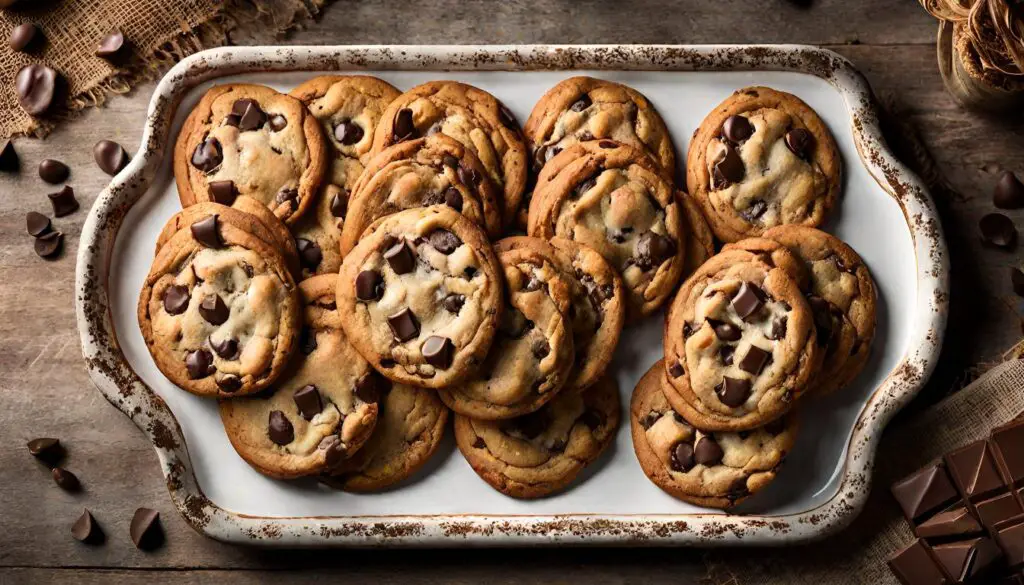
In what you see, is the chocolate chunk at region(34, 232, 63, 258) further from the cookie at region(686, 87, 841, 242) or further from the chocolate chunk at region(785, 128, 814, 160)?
the chocolate chunk at region(785, 128, 814, 160)

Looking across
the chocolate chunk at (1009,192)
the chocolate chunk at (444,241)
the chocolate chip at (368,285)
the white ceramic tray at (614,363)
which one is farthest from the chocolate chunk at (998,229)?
the chocolate chip at (368,285)

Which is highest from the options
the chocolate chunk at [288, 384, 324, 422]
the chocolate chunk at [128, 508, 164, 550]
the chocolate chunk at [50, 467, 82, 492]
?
the chocolate chunk at [288, 384, 324, 422]

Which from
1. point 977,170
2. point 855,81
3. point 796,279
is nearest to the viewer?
point 796,279

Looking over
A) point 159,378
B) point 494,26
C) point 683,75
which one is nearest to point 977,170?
point 683,75

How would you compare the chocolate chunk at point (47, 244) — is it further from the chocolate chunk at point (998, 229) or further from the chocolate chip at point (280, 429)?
the chocolate chunk at point (998, 229)

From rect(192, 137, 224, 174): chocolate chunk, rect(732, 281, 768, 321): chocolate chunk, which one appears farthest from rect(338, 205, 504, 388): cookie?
rect(732, 281, 768, 321): chocolate chunk

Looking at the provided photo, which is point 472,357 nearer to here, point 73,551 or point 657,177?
point 657,177

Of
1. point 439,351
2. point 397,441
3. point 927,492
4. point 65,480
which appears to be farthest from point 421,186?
point 927,492
